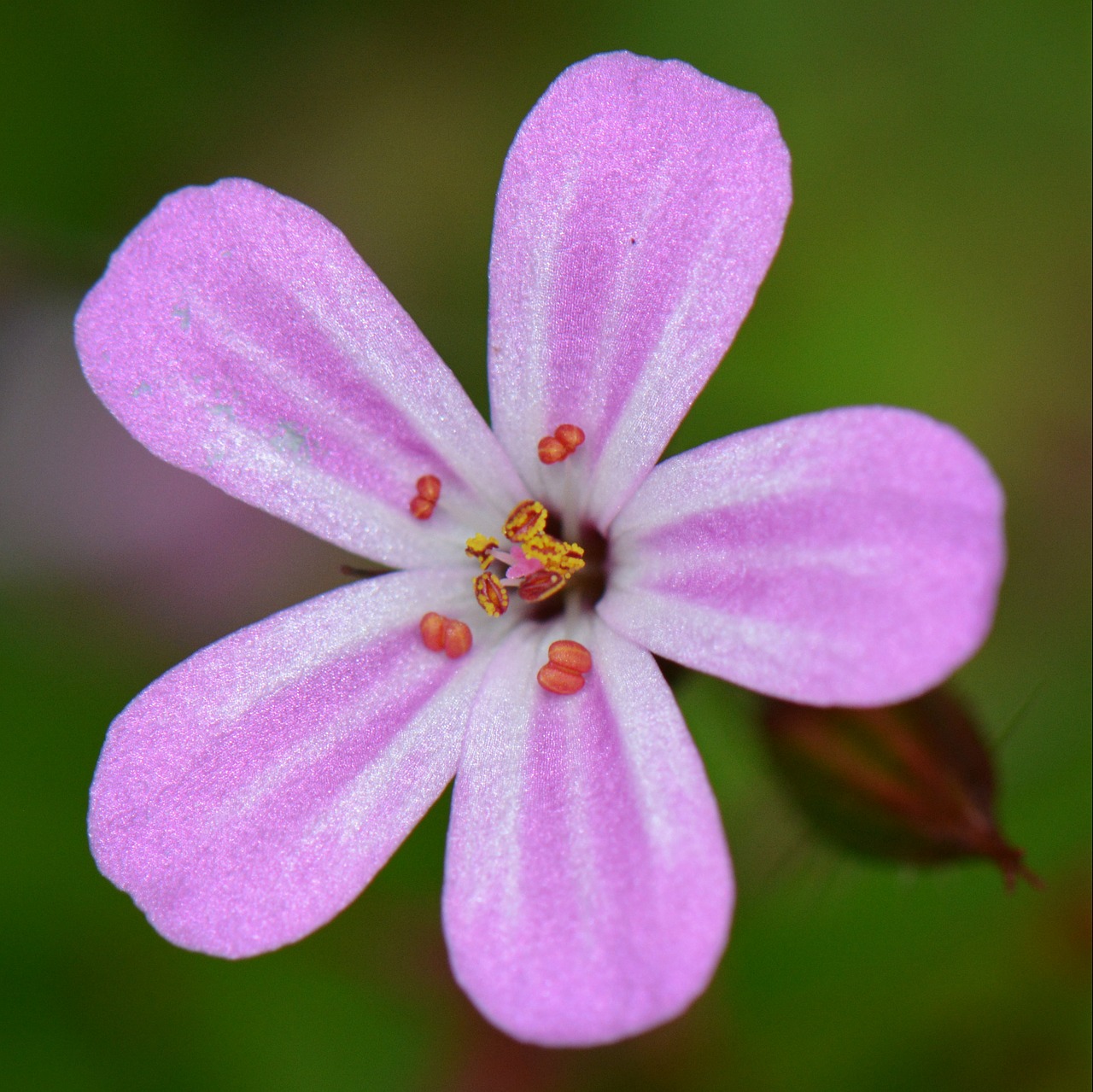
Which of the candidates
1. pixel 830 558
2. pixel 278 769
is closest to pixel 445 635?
pixel 278 769

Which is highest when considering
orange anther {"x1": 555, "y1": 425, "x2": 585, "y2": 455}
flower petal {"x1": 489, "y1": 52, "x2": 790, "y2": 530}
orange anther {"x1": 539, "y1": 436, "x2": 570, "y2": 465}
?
flower petal {"x1": 489, "y1": 52, "x2": 790, "y2": 530}

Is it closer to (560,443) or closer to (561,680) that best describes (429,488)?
(560,443)

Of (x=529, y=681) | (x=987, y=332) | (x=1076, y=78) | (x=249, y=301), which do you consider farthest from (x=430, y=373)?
(x=1076, y=78)

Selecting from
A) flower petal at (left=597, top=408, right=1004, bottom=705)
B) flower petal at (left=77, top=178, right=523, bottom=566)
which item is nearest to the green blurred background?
flower petal at (left=597, top=408, right=1004, bottom=705)

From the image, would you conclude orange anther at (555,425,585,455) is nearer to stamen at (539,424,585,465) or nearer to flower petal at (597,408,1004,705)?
stamen at (539,424,585,465)

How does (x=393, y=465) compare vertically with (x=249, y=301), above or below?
below

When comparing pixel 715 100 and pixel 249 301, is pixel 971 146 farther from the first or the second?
pixel 249 301

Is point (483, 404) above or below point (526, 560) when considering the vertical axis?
below
